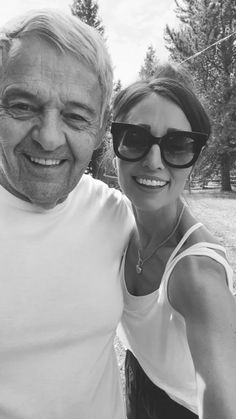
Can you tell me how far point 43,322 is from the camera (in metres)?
1.33

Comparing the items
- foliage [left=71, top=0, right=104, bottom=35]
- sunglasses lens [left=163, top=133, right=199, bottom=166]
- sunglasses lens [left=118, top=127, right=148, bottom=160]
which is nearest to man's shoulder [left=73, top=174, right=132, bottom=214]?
sunglasses lens [left=118, top=127, right=148, bottom=160]

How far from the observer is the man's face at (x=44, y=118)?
4.03 feet

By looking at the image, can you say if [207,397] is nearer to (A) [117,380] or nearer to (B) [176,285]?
(B) [176,285]

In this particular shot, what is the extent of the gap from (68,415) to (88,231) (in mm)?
752

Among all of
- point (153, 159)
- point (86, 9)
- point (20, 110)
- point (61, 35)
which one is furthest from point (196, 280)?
point (86, 9)

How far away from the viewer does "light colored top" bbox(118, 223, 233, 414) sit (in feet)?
4.50

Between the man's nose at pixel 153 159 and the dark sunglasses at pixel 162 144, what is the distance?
0.01 m

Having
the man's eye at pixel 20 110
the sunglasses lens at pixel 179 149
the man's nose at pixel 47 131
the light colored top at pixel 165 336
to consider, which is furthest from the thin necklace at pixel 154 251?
the man's eye at pixel 20 110

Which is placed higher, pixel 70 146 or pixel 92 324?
pixel 70 146

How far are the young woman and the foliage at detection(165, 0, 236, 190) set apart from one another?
18359mm

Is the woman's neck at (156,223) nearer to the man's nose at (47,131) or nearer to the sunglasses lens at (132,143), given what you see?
the sunglasses lens at (132,143)

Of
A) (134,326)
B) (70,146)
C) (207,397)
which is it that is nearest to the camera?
(207,397)

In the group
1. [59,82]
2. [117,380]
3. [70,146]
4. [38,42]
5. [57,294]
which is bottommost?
[117,380]

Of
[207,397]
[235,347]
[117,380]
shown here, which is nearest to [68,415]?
[117,380]
